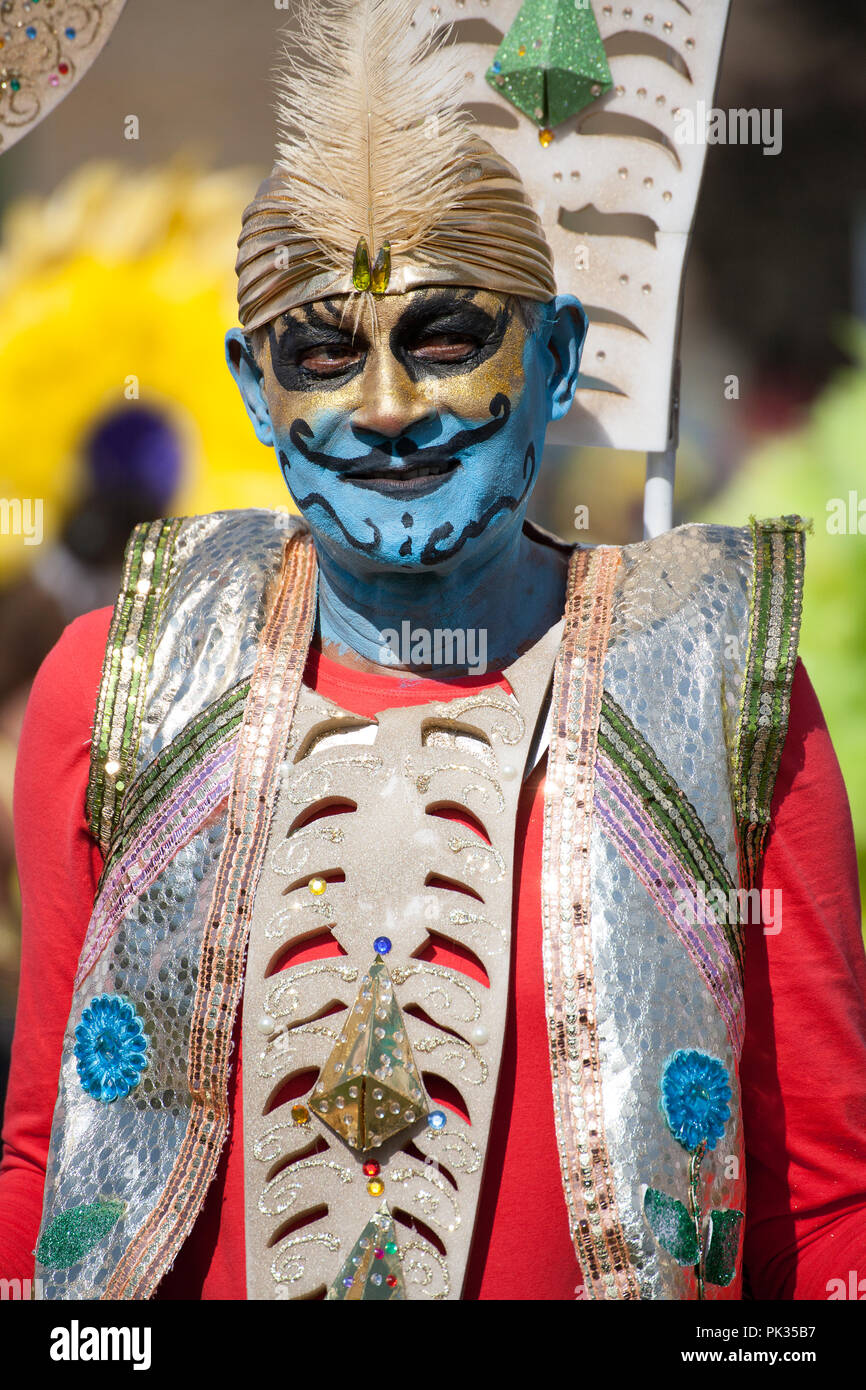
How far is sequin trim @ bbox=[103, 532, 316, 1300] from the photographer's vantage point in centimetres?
164

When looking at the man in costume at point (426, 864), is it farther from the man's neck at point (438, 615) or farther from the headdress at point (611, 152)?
the headdress at point (611, 152)

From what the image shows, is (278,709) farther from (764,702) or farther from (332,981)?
(764,702)

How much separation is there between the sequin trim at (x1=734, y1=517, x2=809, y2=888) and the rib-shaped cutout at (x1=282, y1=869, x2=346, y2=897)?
46 cm

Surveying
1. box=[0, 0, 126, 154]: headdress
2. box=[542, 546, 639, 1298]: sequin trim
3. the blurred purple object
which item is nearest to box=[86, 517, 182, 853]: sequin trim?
box=[542, 546, 639, 1298]: sequin trim

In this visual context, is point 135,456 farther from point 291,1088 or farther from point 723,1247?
point 723,1247

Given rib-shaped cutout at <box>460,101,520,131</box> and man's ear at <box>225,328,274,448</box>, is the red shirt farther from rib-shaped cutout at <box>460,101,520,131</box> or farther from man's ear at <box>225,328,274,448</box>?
rib-shaped cutout at <box>460,101,520,131</box>

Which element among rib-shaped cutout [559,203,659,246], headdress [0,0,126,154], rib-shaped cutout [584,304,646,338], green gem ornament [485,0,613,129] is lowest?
rib-shaped cutout [584,304,646,338]

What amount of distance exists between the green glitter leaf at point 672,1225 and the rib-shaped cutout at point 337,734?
0.59m

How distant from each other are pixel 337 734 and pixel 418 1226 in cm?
55

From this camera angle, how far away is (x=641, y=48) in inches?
90.7

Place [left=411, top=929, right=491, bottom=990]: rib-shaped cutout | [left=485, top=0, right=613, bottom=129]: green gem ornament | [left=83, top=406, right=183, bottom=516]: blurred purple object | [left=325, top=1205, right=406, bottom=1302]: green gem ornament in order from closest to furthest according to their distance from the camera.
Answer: [left=325, top=1205, right=406, bottom=1302]: green gem ornament → [left=411, top=929, right=491, bottom=990]: rib-shaped cutout → [left=485, top=0, right=613, bottom=129]: green gem ornament → [left=83, top=406, right=183, bottom=516]: blurred purple object

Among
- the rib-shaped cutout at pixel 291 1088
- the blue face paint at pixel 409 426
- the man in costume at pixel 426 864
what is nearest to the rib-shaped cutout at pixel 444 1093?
the man in costume at pixel 426 864

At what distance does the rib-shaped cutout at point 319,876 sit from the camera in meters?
1.68

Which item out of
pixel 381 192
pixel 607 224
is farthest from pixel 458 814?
pixel 607 224
